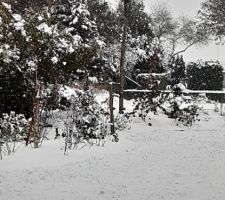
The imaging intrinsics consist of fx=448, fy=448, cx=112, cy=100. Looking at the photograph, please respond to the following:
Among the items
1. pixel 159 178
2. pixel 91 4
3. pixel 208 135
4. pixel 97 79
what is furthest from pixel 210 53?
pixel 159 178

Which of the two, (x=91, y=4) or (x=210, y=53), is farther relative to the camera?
(x=210, y=53)

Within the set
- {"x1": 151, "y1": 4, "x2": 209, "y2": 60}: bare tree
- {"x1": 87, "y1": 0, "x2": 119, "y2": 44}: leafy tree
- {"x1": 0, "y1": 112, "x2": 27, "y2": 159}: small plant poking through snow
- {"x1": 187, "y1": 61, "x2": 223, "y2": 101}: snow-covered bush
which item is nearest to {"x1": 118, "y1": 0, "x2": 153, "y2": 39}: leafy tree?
{"x1": 87, "y1": 0, "x2": 119, "y2": 44}: leafy tree

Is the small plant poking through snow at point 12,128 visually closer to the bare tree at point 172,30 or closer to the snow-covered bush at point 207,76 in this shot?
the snow-covered bush at point 207,76

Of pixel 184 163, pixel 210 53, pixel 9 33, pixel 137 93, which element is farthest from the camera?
pixel 210 53

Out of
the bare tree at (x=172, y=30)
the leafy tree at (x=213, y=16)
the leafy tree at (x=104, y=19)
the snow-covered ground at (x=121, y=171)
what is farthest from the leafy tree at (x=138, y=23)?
the snow-covered ground at (x=121, y=171)

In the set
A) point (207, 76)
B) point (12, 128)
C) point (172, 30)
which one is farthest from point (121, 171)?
point (172, 30)

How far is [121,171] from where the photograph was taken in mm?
8039

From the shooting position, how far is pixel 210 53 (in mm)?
49500

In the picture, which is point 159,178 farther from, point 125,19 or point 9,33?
point 125,19

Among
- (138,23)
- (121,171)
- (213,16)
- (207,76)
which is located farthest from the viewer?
(138,23)

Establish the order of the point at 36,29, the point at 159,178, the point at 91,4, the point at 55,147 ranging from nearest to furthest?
1. the point at 159,178
2. the point at 55,147
3. the point at 36,29
4. the point at 91,4

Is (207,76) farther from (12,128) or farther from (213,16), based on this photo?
A: (12,128)

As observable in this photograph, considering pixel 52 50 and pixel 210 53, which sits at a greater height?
pixel 210 53

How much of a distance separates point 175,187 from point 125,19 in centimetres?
1178
